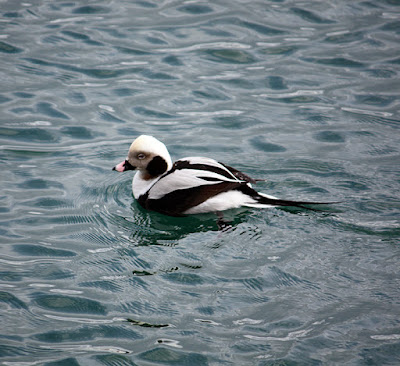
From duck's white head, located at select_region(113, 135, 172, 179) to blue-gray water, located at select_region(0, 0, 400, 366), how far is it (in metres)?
0.41

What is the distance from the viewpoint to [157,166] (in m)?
6.96

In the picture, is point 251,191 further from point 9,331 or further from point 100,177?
point 9,331

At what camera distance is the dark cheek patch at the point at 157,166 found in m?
6.91

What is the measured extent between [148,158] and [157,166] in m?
0.13

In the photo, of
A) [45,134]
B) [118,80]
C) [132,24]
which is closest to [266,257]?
[45,134]

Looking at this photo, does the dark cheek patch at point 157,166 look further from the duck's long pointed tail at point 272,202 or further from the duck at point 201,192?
the duck's long pointed tail at point 272,202

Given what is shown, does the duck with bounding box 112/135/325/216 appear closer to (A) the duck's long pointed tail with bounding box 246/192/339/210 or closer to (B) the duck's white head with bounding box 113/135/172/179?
(A) the duck's long pointed tail with bounding box 246/192/339/210

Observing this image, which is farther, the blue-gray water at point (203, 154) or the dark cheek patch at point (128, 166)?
the dark cheek patch at point (128, 166)

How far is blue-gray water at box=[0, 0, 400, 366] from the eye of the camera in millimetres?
4809

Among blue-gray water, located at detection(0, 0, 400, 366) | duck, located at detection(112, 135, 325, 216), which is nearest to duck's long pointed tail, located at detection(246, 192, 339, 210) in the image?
duck, located at detection(112, 135, 325, 216)

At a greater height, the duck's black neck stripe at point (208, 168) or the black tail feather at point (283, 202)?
the duck's black neck stripe at point (208, 168)

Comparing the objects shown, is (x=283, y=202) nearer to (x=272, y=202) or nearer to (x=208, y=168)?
(x=272, y=202)

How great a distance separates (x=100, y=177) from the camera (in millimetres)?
7508

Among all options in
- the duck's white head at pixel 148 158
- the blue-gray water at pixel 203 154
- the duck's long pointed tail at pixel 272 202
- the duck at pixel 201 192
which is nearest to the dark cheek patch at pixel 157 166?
the duck's white head at pixel 148 158
